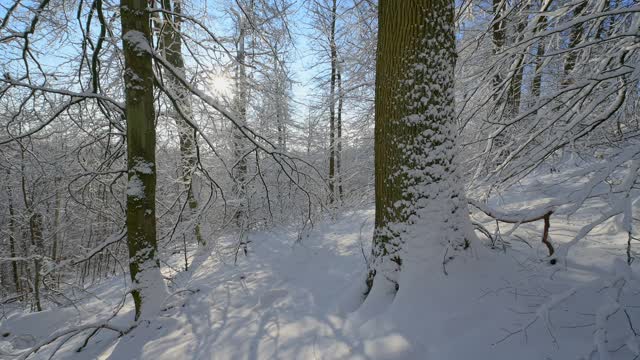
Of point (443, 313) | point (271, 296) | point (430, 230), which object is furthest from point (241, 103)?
point (443, 313)

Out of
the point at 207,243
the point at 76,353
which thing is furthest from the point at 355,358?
the point at 207,243

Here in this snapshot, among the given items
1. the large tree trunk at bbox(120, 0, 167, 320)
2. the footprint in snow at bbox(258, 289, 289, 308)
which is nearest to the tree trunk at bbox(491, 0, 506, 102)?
the footprint in snow at bbox(258, 289, 289, 308)

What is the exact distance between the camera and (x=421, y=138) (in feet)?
7.57

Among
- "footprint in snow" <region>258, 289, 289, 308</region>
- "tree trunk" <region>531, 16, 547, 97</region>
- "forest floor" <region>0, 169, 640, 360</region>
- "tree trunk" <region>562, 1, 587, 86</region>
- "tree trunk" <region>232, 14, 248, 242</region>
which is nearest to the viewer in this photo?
"forest floor" <region>0, 169, 640, 360</region>

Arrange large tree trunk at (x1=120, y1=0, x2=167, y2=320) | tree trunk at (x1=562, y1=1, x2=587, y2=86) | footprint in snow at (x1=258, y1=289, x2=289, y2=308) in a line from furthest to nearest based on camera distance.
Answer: footprint in snow at (x1=258, y1=289, x2=289, y2=308), large tree trunk at (x1=120, y1=0, x2=167, y2=320), tree trunk at (x1=562, y1=1, x2=587, y2=86)

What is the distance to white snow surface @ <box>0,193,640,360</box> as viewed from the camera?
5.18 ft

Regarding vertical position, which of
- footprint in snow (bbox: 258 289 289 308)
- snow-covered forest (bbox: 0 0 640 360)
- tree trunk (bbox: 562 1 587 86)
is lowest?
footprint in snow (bbox: 258 289 289 308)

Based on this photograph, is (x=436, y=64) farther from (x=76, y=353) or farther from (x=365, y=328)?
(x=76, y=353)

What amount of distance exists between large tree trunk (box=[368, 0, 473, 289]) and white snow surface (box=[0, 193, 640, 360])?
0.19m

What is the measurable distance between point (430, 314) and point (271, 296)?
6.39 ft

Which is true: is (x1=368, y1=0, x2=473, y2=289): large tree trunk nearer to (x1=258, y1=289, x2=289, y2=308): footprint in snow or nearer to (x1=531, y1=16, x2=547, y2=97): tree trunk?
(x1=531, y1=16, x2=547, y2=97): tree trunk

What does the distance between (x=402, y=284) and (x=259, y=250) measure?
3.91 metres

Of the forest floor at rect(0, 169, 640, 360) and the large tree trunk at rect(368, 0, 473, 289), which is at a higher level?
the large tree trunk at rect(368, 0, 473, 289)

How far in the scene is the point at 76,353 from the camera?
2.89 meters
